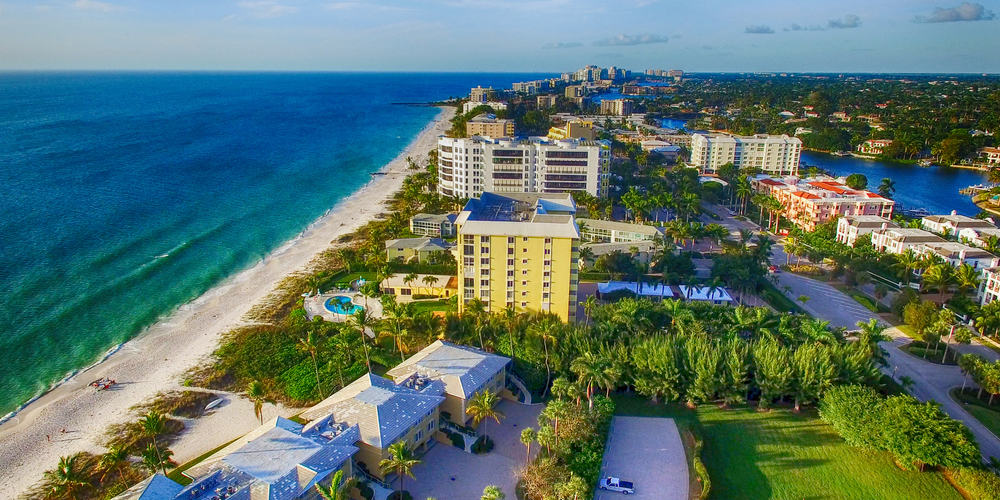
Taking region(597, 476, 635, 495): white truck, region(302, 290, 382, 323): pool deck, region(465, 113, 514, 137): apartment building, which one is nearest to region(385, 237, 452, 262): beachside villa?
region(302, 290, 382, 323): pool deck

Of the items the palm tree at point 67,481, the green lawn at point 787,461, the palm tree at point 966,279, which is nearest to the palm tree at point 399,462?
the palm tree at point 67,481

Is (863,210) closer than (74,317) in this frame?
No

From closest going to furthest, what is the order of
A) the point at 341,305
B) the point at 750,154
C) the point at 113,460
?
1. the point at 113,460
2. the point at 341,305
3. the point at 750,154

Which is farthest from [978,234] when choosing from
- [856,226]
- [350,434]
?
[350,434]

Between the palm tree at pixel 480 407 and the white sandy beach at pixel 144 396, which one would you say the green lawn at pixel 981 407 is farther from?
the white sandy beach at pixel 144 396

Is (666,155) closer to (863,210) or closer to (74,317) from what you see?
(863,210)

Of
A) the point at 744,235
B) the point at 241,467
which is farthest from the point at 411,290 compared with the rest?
the point at 744,235

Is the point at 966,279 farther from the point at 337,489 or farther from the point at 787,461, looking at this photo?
the point at 337,489
